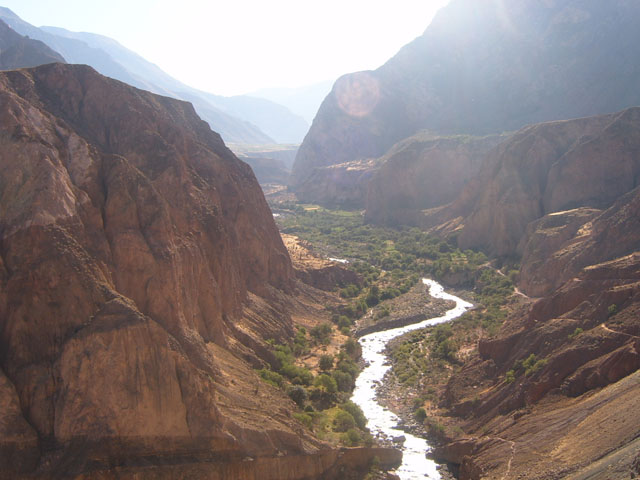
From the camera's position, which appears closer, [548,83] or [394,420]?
[394,420]

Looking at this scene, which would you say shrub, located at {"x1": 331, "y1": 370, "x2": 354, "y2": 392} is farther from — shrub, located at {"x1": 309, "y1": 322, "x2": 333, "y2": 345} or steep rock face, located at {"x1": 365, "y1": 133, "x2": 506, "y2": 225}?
steep rock face, located at {"x1": 365, "y1": 133, "x2": 506, "y2": 225}

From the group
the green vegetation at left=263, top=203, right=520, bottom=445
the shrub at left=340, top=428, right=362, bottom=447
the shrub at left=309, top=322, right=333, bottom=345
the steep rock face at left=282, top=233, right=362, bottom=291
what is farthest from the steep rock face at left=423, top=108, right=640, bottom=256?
the shrub at left=340, top=428, right=362, bottom=447

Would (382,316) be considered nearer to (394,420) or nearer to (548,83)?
(394,420)

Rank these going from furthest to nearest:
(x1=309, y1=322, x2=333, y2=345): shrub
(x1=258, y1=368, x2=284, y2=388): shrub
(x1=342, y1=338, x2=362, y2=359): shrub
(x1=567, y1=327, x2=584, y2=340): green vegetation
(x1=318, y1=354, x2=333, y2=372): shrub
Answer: (x1=309, y1=322, x2=333, y2=345): shrub → (x1=342, y1=338, x2=362, y2=359): shrub → (x1=318, y1=354, x2=333, y2=372): shrub → (x1=258, y1=368, x2=284, y2=388): shrub → (x1=567, y1=327, x2=584, y2=340): green vegetation

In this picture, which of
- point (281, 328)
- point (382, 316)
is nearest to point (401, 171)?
point (382, 316)

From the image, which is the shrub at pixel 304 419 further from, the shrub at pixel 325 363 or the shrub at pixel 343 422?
the shrub at pixel 325 363

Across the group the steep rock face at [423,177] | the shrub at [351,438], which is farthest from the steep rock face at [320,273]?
the steep rock face at [423,177]
